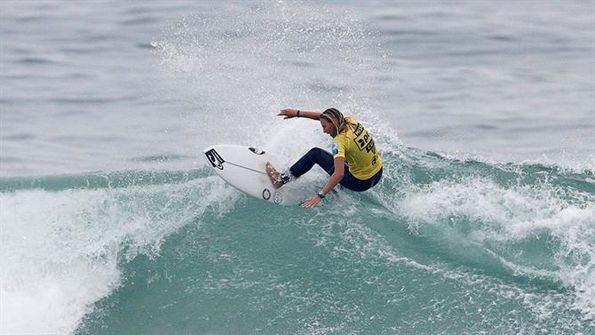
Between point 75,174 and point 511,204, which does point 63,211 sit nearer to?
point 75,174

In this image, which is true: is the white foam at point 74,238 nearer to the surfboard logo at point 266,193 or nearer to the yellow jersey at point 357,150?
the surfboard logo at point 266,193

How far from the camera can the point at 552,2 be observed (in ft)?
94.3

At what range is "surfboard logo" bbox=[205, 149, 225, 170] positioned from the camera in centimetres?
1423

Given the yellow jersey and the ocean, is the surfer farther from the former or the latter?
the ocean

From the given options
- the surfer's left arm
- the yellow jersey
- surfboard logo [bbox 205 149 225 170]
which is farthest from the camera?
surfboard logo [bbox 205 149 225 170]

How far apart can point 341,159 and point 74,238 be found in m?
3.89

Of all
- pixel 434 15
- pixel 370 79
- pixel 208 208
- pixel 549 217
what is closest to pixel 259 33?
pixel 370 79

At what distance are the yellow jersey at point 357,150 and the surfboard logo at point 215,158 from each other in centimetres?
190

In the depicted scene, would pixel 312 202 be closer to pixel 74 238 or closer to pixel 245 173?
pixel 245 173

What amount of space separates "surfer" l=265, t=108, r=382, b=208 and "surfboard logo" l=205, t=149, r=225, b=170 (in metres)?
0.68

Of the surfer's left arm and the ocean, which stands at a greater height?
the surfer's left arm

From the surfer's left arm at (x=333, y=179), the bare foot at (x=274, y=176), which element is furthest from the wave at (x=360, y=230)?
the surfer's left arm at (x=333, y=179)

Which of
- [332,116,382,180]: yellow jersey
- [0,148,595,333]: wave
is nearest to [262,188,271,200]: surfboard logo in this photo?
[0,148,595,333]: wave

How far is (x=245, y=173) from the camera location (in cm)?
1420
